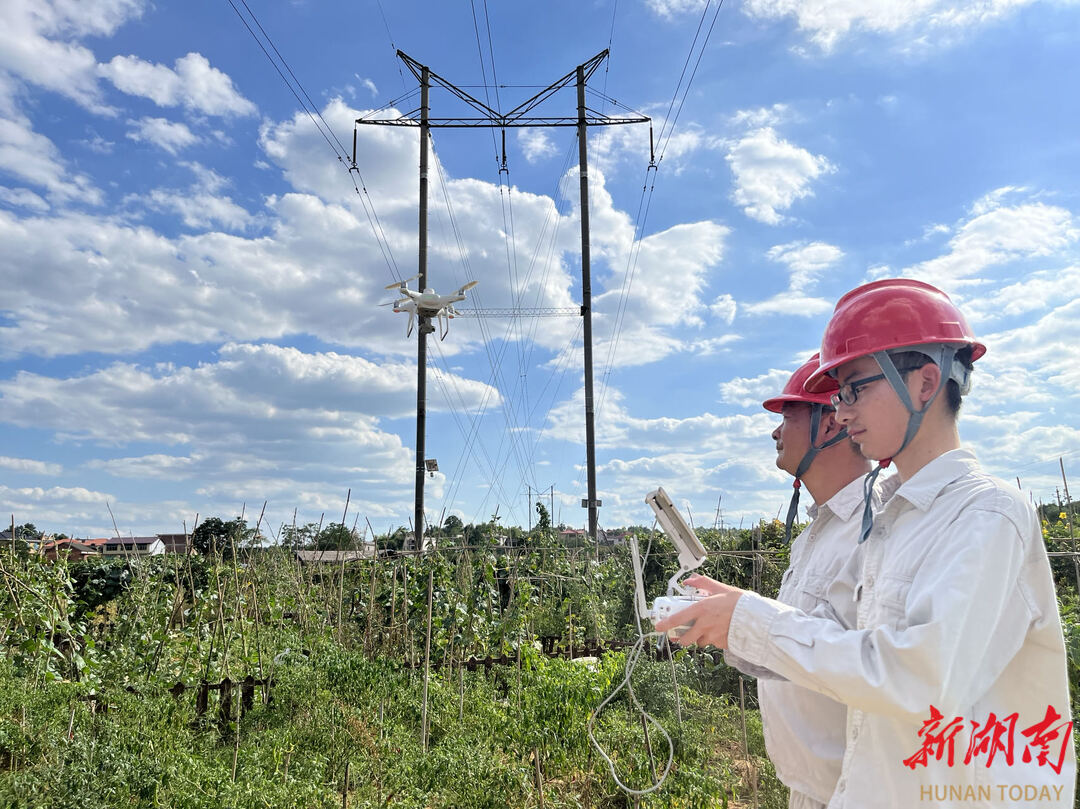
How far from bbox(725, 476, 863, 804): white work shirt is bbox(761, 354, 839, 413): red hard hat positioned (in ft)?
0.83

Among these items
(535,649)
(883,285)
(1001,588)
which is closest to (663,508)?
(883,285)

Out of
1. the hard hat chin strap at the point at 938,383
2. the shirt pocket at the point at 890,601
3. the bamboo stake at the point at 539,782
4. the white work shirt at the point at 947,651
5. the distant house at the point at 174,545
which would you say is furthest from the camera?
the distant house at the point at 174,545

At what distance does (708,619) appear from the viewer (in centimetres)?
148

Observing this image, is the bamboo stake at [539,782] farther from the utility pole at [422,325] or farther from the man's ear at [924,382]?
the utility pole at [422,325]

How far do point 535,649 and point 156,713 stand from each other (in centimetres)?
284

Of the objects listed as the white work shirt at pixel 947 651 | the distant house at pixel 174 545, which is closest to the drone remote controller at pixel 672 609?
the white work shirt at pixel 947 651

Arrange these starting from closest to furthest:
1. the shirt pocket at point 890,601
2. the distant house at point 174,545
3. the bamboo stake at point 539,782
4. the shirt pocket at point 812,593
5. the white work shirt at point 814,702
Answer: the shirt pocket at point 890,601 → the white work shirt at point 814,702 → the shirt pocket at point 812,593 → the bamboo stake at point 539,782 → the distant house at point 174,545

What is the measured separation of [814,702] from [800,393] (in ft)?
2.89

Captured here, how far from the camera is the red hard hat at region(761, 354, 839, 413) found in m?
2.19

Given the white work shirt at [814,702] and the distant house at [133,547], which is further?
the distant house at [133,547]

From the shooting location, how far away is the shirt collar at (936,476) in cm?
142

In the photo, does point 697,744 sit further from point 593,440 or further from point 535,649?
point 593,440

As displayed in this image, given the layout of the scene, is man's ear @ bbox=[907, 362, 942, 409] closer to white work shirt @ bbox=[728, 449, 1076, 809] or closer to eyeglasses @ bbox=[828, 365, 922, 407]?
eyeglasses @ bbox=[828, 365, 922, 407]

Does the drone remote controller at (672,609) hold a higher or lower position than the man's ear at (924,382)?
lower
